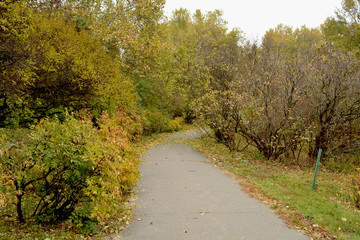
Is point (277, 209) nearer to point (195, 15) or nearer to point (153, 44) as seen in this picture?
point (153, 44)

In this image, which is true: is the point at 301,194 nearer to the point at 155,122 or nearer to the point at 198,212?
the point at 198,212

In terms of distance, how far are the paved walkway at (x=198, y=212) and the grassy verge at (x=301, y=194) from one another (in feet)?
1.53

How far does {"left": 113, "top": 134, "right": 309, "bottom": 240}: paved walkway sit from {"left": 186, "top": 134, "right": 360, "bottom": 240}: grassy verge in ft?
1.53

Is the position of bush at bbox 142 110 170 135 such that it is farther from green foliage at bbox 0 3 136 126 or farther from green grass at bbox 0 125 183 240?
green grass at bbox 0 125 183 240

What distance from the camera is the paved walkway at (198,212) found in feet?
16.3

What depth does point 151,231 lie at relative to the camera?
4977 millimetres

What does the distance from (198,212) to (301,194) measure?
3.74 m

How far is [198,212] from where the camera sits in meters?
5.99

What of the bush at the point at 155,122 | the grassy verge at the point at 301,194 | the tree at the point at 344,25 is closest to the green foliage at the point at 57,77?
the grassy verge at the point at 301,194

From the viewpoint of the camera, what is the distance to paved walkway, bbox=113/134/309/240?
4.96 m

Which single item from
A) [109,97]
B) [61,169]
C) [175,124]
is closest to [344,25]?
[175,124]

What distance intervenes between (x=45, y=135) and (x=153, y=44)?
1172 centimetres

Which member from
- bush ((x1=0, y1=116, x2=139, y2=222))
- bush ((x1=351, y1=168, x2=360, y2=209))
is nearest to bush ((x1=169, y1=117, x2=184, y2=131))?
bush ((x1=351, y1=168, x2=360, y2=209))

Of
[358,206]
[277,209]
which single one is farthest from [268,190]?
[358,206]
